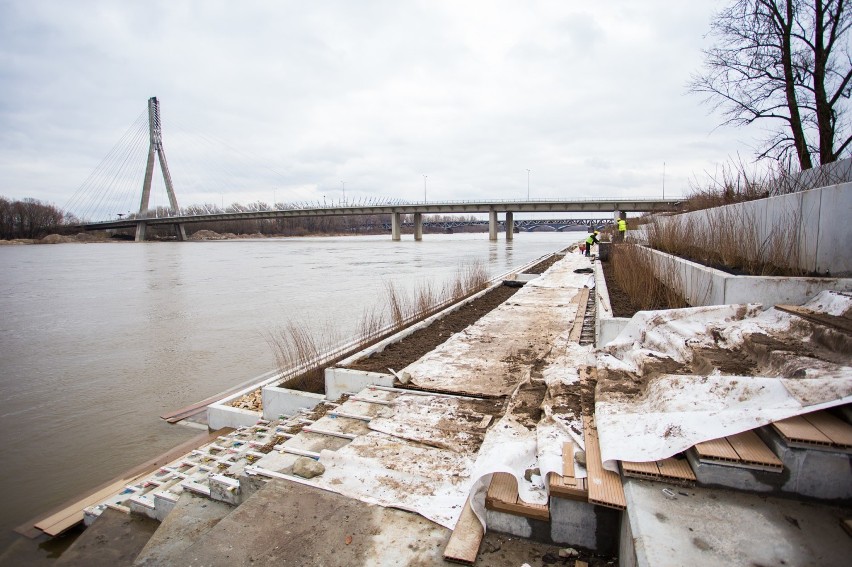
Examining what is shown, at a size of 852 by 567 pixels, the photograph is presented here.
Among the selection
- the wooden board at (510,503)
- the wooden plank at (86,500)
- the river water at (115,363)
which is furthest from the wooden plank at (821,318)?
the river water at (115,363)

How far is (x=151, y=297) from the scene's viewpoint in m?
19.1

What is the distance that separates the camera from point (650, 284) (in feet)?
24.3

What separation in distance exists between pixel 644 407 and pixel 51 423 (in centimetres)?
775

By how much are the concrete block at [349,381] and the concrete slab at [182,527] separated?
76.3 inches

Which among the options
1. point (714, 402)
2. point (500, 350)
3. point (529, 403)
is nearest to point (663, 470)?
point (714, 402)

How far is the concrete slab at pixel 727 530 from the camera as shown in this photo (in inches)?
77.7

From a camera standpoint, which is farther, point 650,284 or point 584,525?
point 650,284

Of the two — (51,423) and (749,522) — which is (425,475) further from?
(51,423)

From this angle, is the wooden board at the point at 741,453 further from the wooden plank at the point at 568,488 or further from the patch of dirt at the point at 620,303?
the patch of dirt at the point at 620,303

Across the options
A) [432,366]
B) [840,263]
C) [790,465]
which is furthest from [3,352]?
[840,263]

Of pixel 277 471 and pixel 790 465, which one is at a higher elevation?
pixel 790 465

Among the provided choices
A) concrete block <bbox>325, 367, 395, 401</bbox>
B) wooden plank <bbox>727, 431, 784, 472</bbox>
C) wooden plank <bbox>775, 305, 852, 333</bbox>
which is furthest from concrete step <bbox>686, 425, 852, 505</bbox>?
concrete block <bbox>325, 367, 395, 401</bbox>

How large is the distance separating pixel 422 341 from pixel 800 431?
549 cm

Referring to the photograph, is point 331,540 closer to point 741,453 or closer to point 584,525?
point 584,525
